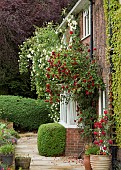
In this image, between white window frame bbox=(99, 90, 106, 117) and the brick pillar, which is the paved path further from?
white window frame bbox=(99, 90, 106, 117)

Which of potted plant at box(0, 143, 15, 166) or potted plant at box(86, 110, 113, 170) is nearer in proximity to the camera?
Answer: potted plant at box(0, 143, 15, 166)

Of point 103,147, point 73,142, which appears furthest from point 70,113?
point 103,147

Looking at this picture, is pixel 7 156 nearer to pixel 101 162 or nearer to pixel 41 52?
pixel 101 162

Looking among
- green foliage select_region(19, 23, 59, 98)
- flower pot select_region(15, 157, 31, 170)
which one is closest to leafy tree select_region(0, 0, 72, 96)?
green foliage select_region(19, 23, 59, 98)

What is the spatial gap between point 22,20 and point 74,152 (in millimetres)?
13089

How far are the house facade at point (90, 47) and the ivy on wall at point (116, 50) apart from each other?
508mm

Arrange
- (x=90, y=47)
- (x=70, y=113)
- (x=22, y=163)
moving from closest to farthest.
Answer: (x=22, y=163), (x=90, y=47), (x=70, y=113)

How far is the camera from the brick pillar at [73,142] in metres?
17.6

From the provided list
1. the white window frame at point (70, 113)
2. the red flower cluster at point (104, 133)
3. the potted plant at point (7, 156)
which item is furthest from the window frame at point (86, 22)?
the potted plant at point (7, 156)

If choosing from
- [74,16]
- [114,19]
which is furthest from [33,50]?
[114,19]

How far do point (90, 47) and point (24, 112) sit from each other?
33.6ft

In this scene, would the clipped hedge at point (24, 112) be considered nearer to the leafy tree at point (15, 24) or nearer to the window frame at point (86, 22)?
the leafy tree at point (15, 24)

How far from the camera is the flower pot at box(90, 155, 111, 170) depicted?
524 inches

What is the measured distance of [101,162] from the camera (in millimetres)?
13336
